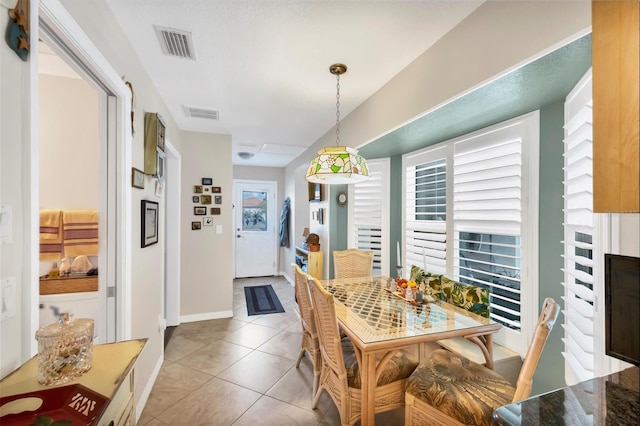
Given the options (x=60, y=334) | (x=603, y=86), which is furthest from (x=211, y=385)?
(x=603, y=86)

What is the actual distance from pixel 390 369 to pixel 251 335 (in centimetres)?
202

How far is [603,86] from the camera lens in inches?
33.9

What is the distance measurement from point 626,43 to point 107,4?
87.1 inches

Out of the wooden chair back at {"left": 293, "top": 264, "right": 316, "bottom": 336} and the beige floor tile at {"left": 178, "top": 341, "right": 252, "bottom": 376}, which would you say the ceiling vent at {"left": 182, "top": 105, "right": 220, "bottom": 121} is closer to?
the wooden chair back at {"left": 293, "top": 264, "right": 316, "bottom": 336}

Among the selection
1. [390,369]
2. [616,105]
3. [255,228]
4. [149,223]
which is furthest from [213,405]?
[255,228]

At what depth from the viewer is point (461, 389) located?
1402 millimetres

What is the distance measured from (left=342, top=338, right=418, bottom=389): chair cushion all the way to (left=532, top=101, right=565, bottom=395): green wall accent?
0.89m

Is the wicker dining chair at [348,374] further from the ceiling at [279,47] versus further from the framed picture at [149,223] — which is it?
the ceiling at [279,47]

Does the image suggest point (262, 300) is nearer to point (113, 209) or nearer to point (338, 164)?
point (113, 209)

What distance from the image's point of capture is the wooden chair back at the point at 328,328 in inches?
62.8

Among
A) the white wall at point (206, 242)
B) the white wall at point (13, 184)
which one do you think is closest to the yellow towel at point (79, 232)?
the white wall at point (13, 184)

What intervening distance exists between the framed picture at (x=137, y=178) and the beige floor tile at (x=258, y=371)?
173 cm

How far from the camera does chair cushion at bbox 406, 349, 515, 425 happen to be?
4.27ft

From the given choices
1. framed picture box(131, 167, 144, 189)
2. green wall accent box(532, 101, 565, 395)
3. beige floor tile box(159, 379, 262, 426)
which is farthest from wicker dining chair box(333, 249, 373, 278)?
framed picture box(131, 167, 144, 189)
